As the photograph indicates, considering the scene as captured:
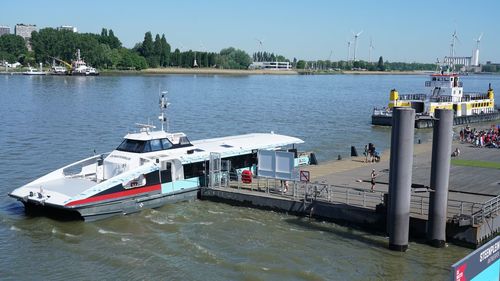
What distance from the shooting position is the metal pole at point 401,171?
21766mm

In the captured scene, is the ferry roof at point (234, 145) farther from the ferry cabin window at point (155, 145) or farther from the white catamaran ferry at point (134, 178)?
the ferry cabin window at point (155, 145)

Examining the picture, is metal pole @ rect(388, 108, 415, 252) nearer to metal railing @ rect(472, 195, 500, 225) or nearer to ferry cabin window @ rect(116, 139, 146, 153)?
metal railing @ rect(472, 195, 500, 225)

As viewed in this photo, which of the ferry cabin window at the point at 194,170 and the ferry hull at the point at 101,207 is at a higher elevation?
the ferry cabin window at the point at 194,170

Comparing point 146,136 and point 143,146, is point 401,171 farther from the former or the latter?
point 146,136

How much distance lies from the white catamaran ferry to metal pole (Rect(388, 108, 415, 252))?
11.2m

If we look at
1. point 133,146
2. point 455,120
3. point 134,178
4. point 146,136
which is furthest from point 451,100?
point 134,178

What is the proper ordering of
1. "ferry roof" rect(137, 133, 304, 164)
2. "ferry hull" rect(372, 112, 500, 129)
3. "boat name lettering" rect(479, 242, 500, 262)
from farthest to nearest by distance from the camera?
"ferry hull" rect(372, 112, 500, 129)
"ferry roof" rect(137, 133, 304, 164)
"boat name lettering" rect(479, 242, 500, 262)

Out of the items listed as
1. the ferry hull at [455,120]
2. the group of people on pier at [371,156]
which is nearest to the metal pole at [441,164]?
the group of people on pier at [371,156]

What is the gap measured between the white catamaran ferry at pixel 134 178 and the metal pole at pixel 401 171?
11200mm

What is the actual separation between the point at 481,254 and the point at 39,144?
4605 centimetres

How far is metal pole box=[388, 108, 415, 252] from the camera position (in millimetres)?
21766

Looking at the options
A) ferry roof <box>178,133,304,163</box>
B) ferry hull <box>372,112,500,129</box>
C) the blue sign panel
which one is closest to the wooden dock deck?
ferry roof <box>178,133,304,163</box>

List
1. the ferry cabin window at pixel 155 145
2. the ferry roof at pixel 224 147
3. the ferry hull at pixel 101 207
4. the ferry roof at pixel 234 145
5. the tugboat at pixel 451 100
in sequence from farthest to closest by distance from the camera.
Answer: the tugboat at pixel 451 100, the ferry roof at pixel 234 145, the ferry roof at pixel 224 147, the ferry cabin window at pixel 155 145, the ferry hull at pixel 101 207

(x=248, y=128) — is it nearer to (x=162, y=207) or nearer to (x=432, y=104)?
(x=432, y=104)
